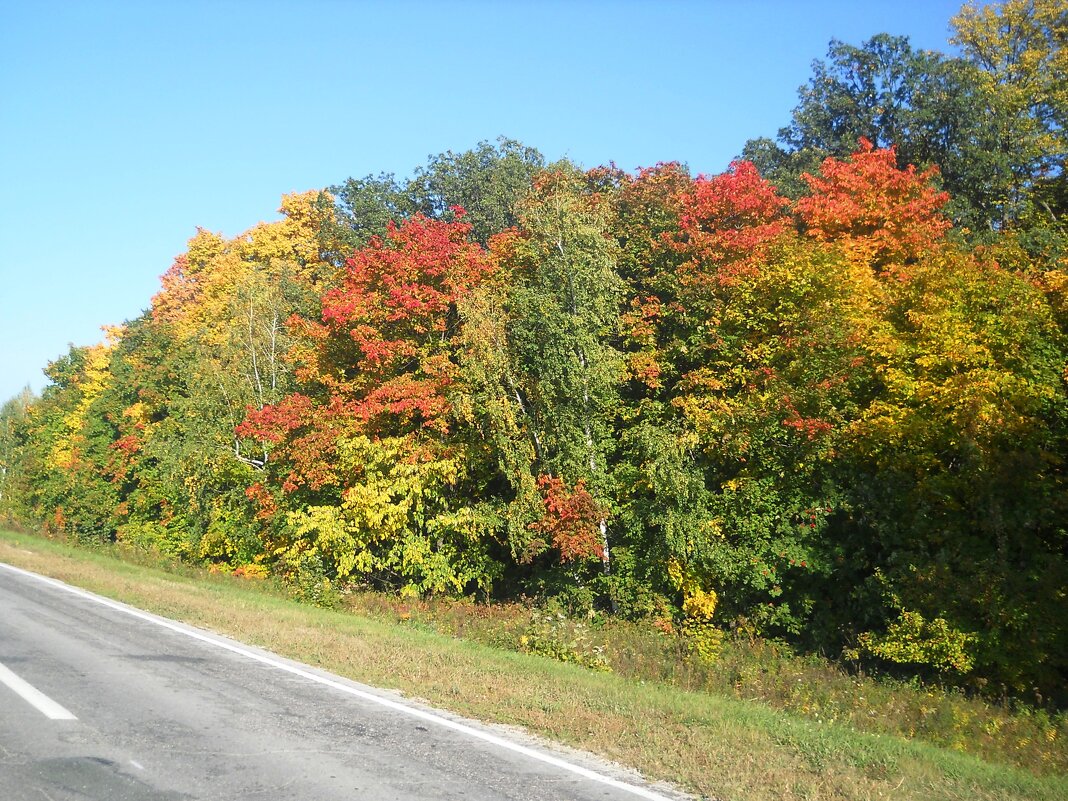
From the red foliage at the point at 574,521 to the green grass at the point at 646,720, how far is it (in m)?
4.04

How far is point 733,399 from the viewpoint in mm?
20156

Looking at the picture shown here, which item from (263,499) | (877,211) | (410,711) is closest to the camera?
(410,711)

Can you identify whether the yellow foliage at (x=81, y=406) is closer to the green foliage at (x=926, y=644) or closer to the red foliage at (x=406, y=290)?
the red foliage at (x=406, y=290)

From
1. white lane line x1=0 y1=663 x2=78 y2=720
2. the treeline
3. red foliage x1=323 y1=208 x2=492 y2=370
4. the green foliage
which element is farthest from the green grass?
red foliage x1=323 y1=208 x2=492 y2=370

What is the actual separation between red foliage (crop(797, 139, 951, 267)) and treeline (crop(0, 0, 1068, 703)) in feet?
0.36

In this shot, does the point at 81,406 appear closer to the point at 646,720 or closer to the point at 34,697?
the point at 34,697

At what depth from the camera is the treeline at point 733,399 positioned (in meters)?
15.8

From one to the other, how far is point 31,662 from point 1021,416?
1636cm

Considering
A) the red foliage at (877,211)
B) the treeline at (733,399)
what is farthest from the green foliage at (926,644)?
the red foliage at (877,211)

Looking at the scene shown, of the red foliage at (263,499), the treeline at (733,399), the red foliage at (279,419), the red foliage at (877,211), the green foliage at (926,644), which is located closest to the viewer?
the green foliage at (926,644)

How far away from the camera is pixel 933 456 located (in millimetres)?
16453

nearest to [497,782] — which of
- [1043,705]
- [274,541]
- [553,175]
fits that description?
[1043,705]

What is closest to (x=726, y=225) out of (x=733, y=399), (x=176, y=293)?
(x=733, y=399)

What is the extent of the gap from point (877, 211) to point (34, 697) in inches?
932
